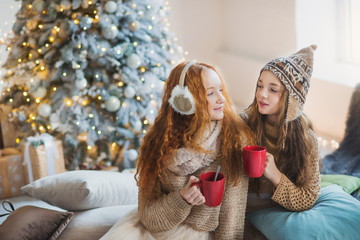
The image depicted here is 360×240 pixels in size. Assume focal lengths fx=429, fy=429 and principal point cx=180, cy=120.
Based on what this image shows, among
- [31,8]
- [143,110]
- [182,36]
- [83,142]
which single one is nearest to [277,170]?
[143,110]

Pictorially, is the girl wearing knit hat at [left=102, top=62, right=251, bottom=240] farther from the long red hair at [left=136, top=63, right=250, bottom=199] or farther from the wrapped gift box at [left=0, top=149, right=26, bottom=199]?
the wrapped gift box at [left=0, top=149, right=26, bottom=199]

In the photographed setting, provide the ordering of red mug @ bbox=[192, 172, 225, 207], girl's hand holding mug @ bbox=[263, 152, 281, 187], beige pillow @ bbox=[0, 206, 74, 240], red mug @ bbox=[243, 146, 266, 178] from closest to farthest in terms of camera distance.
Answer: red mug @ bbox=[192, 172, 225, 207] → red mug @ bbox=[243, 146, 266, 178] → girl's hand holding mug @ bbox=[263, 152, 281, 187] → beige pillow @ bbox=[0, 206, 74, 240]

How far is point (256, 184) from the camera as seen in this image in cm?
190

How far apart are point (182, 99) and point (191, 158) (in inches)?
9.4

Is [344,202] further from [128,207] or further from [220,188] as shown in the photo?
[128,207]

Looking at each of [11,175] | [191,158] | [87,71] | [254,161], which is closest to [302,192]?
[254,161]

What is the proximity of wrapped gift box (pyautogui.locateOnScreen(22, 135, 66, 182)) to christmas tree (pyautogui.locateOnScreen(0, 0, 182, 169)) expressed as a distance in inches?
3.8

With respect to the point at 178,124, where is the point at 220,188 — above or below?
below

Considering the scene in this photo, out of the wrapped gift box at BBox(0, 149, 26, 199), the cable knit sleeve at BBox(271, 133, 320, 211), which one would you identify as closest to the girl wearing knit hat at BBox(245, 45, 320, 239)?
the cable knit sleeve at BBox(271, 133, 320, 211)

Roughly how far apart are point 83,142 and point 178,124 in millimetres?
1893

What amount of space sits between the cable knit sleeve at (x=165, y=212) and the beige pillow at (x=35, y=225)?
486mm

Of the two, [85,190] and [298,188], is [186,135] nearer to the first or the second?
[298,188]

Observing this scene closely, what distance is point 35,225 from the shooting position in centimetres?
201

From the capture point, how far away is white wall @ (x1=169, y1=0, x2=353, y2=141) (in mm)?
3883
